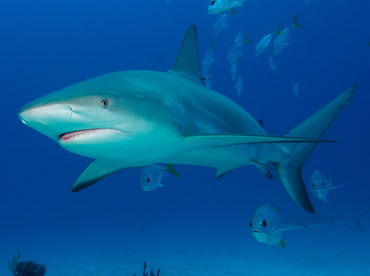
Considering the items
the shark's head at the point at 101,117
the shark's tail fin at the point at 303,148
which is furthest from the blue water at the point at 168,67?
the shark's head at the point at 101,117

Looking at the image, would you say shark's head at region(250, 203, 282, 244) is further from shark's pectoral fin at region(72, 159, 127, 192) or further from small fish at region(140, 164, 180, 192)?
small fish at region(140, 164, 180, 192)

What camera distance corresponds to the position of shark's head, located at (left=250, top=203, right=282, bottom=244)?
3.94 metres

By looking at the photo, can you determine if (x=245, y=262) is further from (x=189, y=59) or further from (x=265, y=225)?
(x=189, y=59)

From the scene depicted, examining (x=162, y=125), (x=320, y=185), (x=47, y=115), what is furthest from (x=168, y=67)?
(x=47, y=115)

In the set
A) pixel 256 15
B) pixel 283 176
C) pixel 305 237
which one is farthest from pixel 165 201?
pixel 283 176

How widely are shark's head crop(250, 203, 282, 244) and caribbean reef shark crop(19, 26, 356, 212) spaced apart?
0.61 meters

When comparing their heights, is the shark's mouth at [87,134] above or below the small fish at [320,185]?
below

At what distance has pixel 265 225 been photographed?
13.0 ft

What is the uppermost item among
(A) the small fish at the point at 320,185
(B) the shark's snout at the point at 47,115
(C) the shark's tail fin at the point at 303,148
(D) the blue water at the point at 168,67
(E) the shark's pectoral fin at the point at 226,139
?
(D) the blue water at the point at 168,67

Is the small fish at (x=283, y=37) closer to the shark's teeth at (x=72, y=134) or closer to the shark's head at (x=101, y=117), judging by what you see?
the shark's head at (x=101, y=117)

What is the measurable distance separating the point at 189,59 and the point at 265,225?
2.43 m

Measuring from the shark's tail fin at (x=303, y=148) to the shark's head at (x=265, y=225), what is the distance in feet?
1.90

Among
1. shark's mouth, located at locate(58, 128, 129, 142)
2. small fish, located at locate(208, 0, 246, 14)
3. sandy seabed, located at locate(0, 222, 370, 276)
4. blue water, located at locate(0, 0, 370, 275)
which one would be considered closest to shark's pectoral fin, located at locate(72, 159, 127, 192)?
shark's mouth, located at locate(58, 128, 129, 142)

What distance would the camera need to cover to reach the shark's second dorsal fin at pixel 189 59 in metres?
3.71
